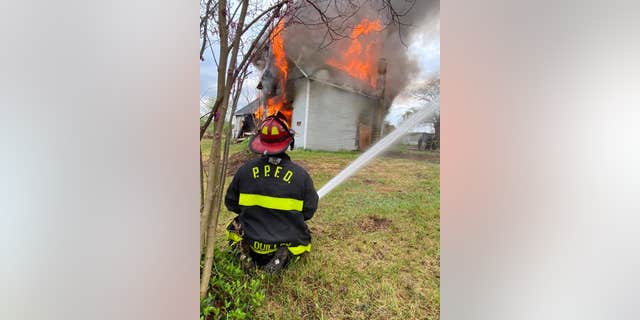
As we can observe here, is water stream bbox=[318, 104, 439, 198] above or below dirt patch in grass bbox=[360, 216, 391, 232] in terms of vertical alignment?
above

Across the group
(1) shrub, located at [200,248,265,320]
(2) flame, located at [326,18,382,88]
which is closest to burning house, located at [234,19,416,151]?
(2) flame, located at [326,18,382,88]

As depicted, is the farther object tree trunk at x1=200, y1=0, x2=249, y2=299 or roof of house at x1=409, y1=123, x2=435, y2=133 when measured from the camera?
roof of house at x1=409, y1=123, x2=435, y2=133

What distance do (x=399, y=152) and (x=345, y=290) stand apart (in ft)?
1.97

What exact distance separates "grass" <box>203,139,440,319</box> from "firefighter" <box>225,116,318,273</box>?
2.0 inches

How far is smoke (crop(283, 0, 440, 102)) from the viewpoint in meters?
1.34

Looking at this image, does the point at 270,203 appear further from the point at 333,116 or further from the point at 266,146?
the point at 333,116

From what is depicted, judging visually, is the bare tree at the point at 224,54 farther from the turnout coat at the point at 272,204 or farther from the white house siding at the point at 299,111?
the white house siding at the point at 299,111

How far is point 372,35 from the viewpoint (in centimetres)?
134

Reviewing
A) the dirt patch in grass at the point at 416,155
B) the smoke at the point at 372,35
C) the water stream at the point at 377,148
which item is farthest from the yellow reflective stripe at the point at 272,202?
the smoke at the point at 372,35

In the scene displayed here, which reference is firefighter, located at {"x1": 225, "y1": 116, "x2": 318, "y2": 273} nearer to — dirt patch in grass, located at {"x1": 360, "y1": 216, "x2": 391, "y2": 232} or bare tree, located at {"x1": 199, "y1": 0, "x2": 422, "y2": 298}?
bare tree, located at {"x1": 199, "y1": 0, "x2": 422, "y2": 298}
